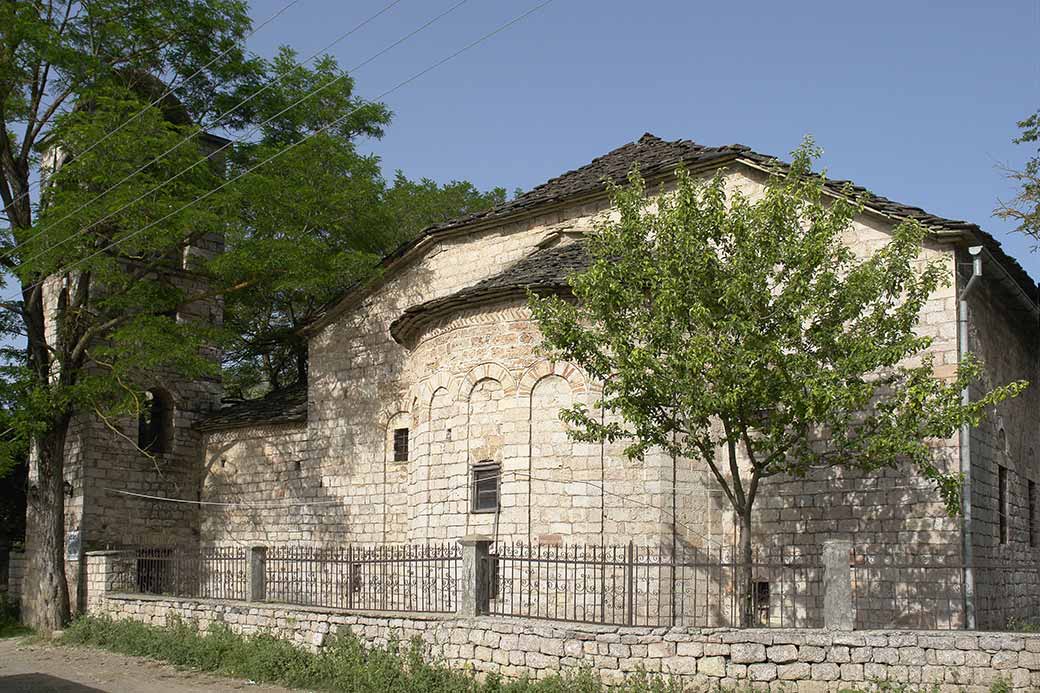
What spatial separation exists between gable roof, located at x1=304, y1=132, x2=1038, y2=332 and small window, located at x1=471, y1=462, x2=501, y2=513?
165 inches

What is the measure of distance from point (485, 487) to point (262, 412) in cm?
856

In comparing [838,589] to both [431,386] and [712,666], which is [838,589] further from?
[431,386]

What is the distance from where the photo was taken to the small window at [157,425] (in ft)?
71.1

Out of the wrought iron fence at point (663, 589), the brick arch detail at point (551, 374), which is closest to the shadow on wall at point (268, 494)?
the brick arch detail at point (551, 374)

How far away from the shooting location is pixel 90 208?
1664 centimetres

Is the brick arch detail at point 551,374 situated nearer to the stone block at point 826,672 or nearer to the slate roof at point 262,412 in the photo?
the stone block at point 826,672

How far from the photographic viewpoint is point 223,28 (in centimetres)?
1989

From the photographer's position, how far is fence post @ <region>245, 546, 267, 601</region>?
14469mm

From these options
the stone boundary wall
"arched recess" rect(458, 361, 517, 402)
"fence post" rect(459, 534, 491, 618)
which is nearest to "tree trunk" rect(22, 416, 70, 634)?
"arched recess" rect(458, 361, 517, 402)

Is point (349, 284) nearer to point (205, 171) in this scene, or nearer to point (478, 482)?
point (205, 171)

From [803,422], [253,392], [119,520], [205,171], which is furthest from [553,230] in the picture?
[253,392]

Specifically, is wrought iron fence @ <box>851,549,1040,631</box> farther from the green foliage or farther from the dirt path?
the dirt path

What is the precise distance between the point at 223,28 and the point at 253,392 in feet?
61.2

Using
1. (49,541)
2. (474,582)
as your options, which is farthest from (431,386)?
(49,541)
